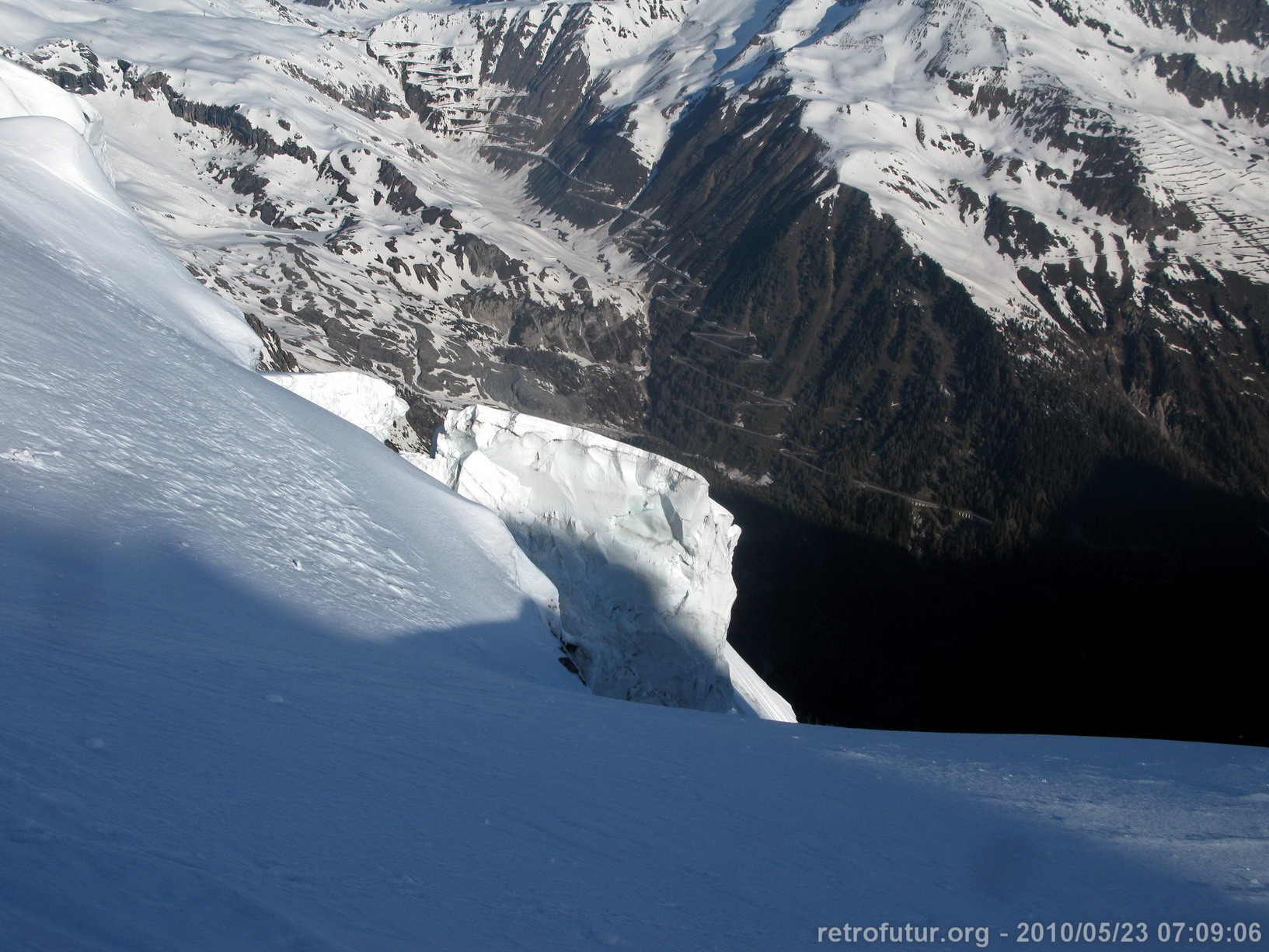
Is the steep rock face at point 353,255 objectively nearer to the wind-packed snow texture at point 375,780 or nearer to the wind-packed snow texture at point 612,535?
the wind-packed snow texture at point 612,535

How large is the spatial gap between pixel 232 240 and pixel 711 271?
320 feet

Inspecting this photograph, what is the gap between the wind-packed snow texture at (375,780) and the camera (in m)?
3.37

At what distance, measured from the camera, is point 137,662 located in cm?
530

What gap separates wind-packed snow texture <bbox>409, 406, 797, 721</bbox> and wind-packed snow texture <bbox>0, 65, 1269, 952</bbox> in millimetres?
14980

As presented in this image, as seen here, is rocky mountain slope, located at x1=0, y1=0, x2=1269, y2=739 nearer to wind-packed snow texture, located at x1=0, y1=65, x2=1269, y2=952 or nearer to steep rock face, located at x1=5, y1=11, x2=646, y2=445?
steep rock face, located at x1=5, y1=11, x2=646, y2=445

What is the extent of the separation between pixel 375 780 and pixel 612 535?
2327 centimetres

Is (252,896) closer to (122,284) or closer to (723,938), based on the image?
(723,938)

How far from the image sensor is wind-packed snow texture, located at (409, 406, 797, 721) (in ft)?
86.0

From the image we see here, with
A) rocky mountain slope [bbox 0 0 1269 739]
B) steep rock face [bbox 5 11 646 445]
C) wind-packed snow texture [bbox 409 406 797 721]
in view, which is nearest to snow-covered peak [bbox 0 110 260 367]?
wind-packed snow texture [bbox 409 406 797 721]

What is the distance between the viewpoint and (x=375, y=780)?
15.2ft

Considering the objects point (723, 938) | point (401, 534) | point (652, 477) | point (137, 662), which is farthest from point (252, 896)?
point (652, 477)

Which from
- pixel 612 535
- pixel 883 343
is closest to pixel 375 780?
pixel 612 535

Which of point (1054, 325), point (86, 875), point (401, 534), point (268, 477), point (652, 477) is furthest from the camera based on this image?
point (1054, 325)

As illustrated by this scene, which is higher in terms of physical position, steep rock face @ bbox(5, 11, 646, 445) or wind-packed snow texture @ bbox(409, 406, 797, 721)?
wind-packed snow texture @ bbox(409, 406, 797, 721)
